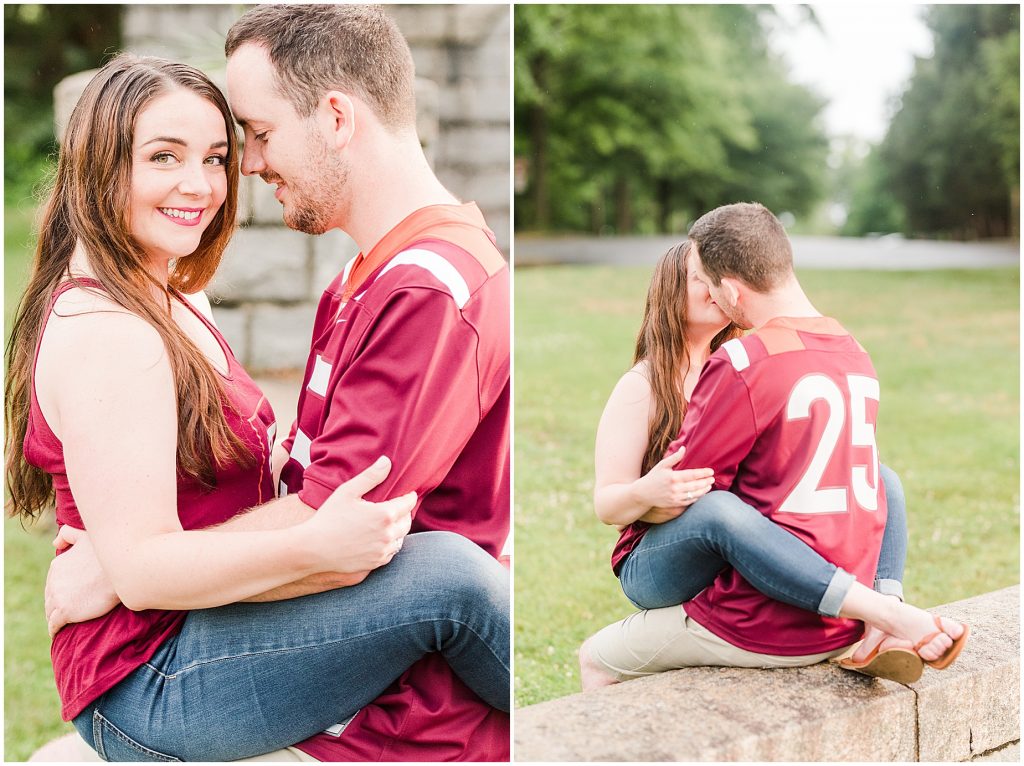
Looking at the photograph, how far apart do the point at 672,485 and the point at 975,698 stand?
85cm

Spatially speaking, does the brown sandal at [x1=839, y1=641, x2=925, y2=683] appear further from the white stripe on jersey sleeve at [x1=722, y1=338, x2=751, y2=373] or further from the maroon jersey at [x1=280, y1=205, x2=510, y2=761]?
the maroon jersey at [x1=280, y1=205, x2=510, y2=761]

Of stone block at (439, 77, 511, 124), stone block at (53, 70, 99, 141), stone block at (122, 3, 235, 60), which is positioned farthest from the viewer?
stone block at (439, 77, 511, 124)

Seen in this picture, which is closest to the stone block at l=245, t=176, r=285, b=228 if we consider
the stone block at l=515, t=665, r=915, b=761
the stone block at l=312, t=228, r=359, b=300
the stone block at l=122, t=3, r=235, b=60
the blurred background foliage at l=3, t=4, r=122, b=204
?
the stone block at l=312, t=228, r=359, b=300

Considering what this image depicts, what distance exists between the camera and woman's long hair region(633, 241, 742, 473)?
84.7 inches

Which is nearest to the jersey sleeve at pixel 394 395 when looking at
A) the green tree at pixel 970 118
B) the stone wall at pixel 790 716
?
the stone wall at pixel 790 716

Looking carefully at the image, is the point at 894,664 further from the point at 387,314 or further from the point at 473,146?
the point at 473,146

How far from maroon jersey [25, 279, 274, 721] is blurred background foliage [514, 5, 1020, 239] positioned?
2.60 metres

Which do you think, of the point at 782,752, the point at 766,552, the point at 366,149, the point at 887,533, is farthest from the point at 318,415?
the point at 887,533

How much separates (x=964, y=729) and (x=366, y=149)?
5.74 ft

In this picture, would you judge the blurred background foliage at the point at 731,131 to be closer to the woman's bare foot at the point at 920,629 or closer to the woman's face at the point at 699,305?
the woman's face at the point at 699,305

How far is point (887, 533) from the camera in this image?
88.3 inches

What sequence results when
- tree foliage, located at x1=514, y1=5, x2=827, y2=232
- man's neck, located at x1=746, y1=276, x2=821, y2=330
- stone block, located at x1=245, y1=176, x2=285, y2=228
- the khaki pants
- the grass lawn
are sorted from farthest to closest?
tree foliage, located at x1=514, y1=5, x2=827, y2=232, stone block, located at x1=245, y1=176, x2=285, y2=228, the grass lawn, the khaki pants, man's neck, located at x1=746, y1=276, x2=821, y2=330

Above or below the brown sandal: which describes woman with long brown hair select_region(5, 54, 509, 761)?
above

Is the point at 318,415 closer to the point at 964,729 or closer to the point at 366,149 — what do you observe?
the point at 366,149
